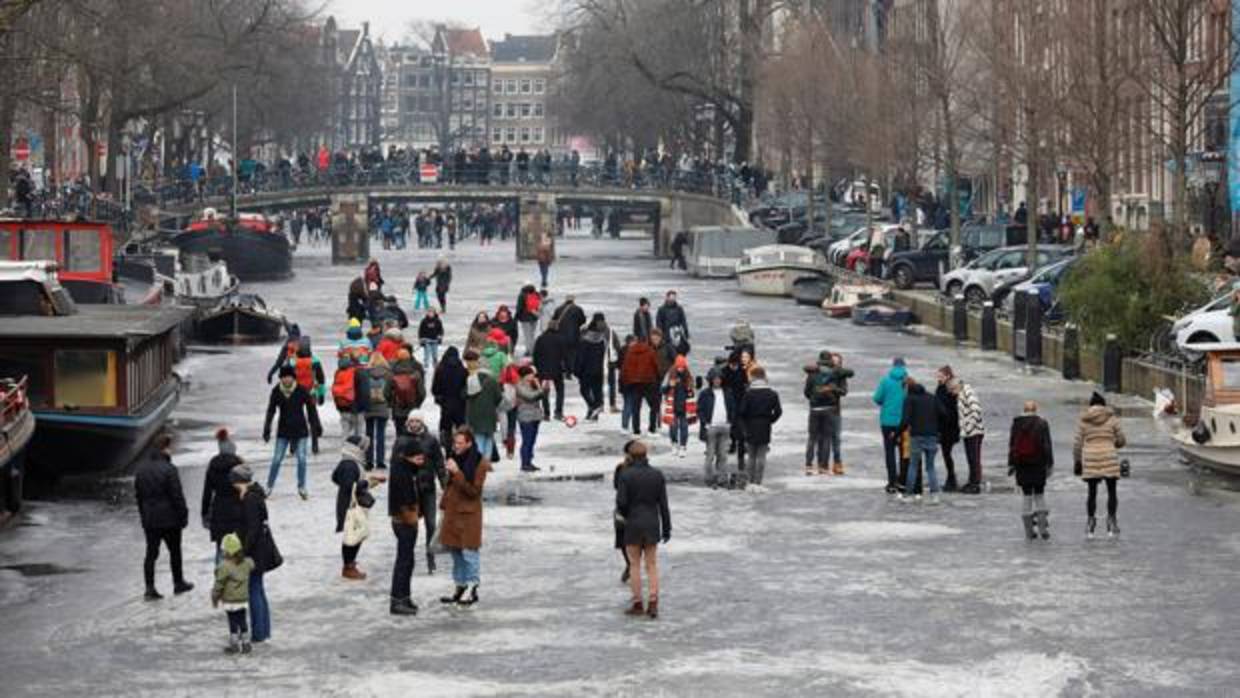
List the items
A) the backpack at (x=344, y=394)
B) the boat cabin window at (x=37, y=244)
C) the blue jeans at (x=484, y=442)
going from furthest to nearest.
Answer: the boat cabin window at (x=37, y=244), the backpack at (x=344, y=394), the blue jeans at (x=484, y=442)

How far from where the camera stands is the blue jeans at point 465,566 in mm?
23328

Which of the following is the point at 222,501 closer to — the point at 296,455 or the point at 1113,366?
the point at 296,455

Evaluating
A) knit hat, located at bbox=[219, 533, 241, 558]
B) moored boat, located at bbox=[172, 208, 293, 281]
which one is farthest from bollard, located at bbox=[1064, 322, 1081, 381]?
moored boat, located at bbox=[172, 208, 293, 281]

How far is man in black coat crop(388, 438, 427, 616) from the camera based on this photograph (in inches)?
911

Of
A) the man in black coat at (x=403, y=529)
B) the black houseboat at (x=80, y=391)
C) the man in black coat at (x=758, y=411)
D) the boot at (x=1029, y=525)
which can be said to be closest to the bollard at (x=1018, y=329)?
the black houseboat at (x=80, y=391)

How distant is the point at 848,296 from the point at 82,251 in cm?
2326

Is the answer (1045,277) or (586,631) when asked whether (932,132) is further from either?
(586,631)

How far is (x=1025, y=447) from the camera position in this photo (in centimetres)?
2664

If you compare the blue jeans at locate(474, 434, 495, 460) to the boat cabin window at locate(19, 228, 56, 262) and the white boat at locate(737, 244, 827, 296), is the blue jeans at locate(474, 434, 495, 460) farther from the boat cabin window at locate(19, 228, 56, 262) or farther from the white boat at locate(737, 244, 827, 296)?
the white boat at locate(737, 244, 827, 296)

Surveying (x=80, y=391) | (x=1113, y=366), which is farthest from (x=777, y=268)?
(x=80, y=391)

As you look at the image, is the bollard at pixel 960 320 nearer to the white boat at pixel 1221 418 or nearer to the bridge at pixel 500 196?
the white boat at pixel 1221 418

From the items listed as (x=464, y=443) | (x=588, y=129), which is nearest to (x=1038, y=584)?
(x=464, y=443)

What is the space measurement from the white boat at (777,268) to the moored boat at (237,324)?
2127cm

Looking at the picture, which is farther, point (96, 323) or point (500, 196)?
point (500, 196)
